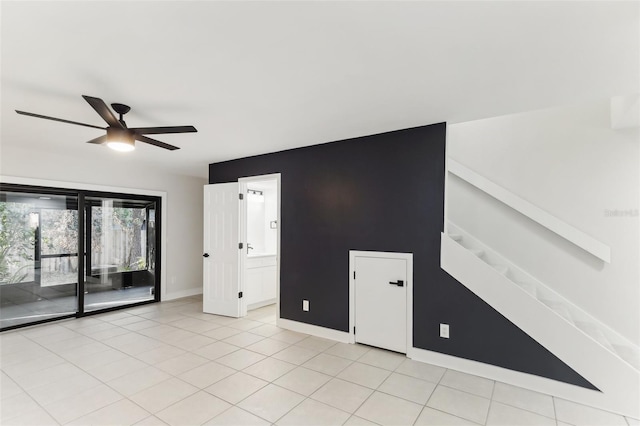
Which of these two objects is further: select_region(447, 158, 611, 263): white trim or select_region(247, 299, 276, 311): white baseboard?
select_region(247, 299, 276, 311): white baseboard

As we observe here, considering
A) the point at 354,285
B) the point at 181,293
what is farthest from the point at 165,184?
the point at 354,285

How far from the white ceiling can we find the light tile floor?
253cm

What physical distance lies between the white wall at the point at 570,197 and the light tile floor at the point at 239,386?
1.58m

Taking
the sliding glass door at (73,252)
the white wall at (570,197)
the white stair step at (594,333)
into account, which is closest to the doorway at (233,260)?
the sliding glass door at (73,252)

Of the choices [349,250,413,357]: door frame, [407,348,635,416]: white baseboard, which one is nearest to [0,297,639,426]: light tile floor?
[407,348,635,416]: white baseboard

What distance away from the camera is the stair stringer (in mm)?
2465

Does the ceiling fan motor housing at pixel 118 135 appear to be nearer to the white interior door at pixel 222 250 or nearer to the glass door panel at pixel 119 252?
the white interior door at pixel 222 250

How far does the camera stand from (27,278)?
4.51 m

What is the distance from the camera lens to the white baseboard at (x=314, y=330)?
12.9ft

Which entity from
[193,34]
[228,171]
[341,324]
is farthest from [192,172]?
[193,34]

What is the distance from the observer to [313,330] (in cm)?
419

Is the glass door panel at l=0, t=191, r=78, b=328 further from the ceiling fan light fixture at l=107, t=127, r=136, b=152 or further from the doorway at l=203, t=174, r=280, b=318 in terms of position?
the ceiling fan light fixture at l=107, t=127, r=136, b=152

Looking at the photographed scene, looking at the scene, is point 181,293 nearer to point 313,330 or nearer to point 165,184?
point 165,184

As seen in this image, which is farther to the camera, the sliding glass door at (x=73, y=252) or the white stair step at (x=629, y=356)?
the sliding glass door at (x=73, y=252)
